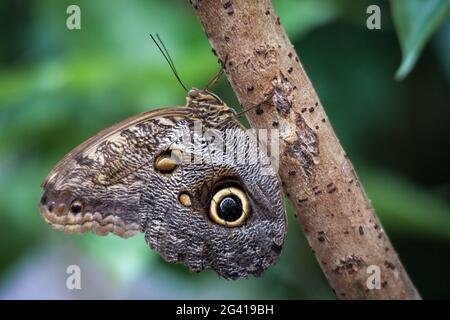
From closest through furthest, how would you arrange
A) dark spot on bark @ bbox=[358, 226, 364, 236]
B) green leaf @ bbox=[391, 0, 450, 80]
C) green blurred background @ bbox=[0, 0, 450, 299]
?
dark spot on bark @ bbox=[358, 226, 364, 236]
green leaf @ bbox=[391, 0, 450, 80]
green blurred background @ bbox=[0, 0, 450, 299]

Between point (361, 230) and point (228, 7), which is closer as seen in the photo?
point (228, 7)

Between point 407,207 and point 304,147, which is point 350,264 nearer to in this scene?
point 304,147

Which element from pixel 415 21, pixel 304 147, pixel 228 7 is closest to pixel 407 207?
pixel 415 21

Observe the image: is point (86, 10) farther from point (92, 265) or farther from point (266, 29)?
point (266, 29)

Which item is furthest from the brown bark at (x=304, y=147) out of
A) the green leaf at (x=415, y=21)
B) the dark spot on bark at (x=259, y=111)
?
the green leaf at (x=415, y=21)

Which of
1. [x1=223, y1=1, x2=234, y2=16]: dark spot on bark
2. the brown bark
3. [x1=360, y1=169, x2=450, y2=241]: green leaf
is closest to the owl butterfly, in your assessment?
the brown bark

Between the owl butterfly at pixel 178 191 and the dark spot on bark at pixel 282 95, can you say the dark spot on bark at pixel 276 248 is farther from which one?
the dark spot on bark at pixel 282 95

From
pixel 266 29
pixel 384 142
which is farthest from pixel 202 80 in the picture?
pixel 266 29

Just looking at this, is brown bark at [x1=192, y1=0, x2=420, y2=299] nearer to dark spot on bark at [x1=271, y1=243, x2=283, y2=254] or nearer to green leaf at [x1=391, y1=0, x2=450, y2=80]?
dark spot on bark at [x1=271, y1=243, x2=283, y2=254]
